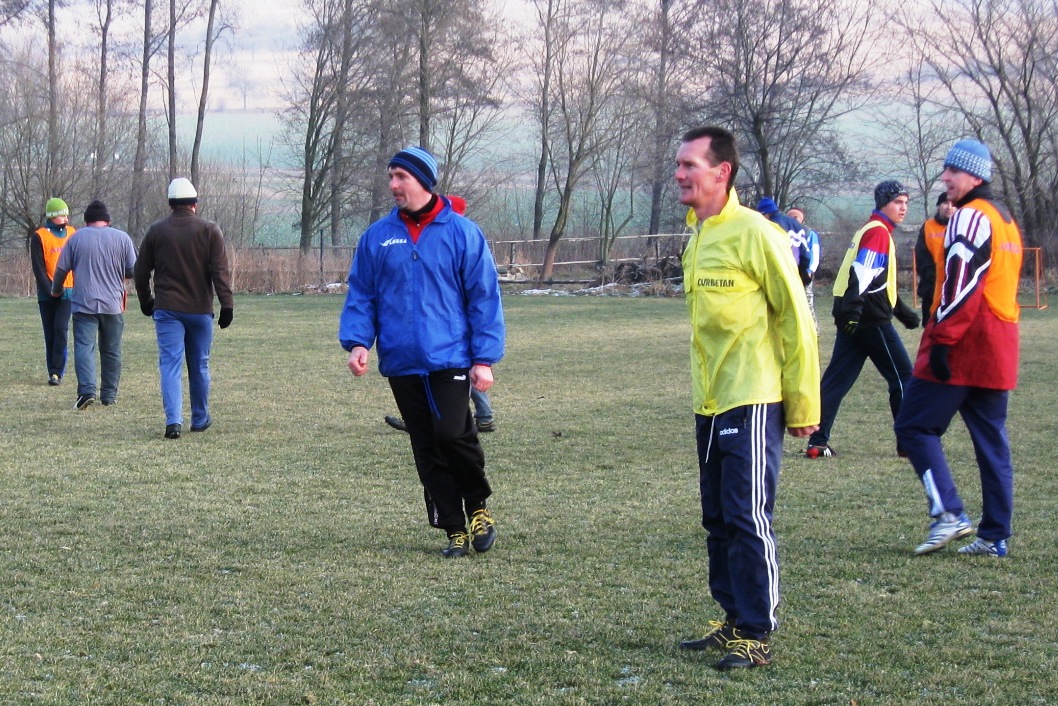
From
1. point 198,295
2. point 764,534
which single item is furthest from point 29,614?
point 198,295

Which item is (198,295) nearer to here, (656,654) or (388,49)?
(656,654)

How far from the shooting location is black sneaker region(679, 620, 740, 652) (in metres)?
4.21

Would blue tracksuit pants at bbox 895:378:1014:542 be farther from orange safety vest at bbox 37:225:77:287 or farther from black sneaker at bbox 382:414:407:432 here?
orange safety vest at bbox 37:225:77:287

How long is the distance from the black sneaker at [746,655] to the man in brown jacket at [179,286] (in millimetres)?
6101

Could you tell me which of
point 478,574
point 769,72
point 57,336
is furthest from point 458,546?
point 769,72

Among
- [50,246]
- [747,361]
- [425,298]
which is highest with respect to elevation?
[50,246]

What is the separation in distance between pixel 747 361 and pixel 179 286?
6219mm

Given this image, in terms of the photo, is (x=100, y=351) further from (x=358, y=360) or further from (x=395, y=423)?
(x=358, y=360)

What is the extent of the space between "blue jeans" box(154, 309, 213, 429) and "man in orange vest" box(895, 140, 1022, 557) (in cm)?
561

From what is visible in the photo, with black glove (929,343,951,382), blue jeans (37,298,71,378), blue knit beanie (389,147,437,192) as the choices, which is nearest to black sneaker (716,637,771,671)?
black glove (929,343,951,382)

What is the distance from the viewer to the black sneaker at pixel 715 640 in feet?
13.8

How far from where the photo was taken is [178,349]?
30.7 feet

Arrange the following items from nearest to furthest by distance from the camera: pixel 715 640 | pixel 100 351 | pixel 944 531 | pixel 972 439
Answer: pixel 715 640
pixel 972 439
pixel 944 531
pixel 100 351

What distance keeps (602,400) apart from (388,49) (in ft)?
112
